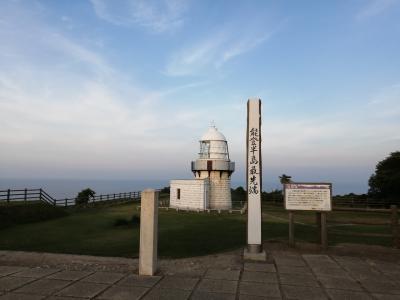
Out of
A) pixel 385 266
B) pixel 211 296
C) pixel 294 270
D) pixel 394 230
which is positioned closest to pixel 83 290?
pixel 211 296

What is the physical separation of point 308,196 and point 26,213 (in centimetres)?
1356

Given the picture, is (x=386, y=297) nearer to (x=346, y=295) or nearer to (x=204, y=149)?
(x=346, y=295)

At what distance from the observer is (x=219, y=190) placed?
1121 inches

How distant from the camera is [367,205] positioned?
26.3 metres

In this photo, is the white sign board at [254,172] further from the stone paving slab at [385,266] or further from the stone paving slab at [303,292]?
the stone paving slab at [303,292]

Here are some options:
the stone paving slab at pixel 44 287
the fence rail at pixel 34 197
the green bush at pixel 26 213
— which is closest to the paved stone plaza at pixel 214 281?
the stone paving slab at pixel 44 287

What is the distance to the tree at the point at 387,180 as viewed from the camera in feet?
Result: 96.5

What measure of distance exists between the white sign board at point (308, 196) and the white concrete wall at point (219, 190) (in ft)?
61.4

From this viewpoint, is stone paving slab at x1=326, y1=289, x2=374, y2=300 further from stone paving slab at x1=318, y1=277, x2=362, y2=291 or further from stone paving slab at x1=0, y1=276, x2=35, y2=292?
stone paving slab at x1=0, y1=276, x2=35, y2=292

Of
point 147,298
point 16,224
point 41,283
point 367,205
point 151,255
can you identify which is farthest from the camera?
point 367,205

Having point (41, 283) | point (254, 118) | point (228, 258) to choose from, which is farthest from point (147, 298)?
point (254, 118)

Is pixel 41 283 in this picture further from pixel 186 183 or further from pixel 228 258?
pixel 186 183

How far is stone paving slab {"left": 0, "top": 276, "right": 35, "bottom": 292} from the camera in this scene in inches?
215

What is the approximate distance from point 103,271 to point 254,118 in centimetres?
482
